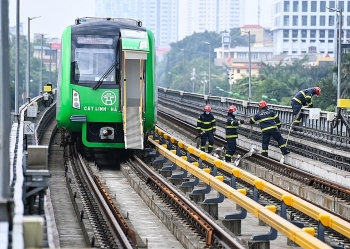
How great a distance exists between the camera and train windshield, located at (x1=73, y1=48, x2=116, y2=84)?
2669 centimetres

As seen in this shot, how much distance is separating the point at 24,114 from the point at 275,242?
55.6ft

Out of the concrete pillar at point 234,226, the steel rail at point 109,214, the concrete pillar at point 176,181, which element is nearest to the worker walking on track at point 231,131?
the concrete pillar at point 176,181

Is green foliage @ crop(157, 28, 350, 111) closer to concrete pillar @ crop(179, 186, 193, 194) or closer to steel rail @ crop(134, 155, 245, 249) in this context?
steel rail @ crop(134, 155, 245, 249)

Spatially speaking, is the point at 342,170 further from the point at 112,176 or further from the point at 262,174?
the point at 112,176

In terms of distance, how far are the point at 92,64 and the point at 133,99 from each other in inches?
57.7

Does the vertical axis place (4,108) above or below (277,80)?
above

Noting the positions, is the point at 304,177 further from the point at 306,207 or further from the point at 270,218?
the point at 270,218

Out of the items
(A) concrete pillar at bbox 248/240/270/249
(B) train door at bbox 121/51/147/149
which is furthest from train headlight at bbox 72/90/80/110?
(A) concrete pillar at bbox 248/240/270/249

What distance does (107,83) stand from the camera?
2684 centimetres

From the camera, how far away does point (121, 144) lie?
27.5 meters

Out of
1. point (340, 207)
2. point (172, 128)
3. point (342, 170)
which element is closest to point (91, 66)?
point (342, 170)

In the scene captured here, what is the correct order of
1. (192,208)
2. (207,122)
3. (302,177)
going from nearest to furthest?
(192,208), (302,177), (207,122)

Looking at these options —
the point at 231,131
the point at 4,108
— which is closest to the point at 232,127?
the point at 231,131

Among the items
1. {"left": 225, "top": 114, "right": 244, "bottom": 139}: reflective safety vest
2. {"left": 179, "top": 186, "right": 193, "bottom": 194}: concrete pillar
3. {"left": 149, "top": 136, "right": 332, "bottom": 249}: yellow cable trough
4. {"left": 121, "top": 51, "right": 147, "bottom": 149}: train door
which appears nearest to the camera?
{"left": 149, "top": 136, "right": 332, "bottom": 249}: yellow cable trough
